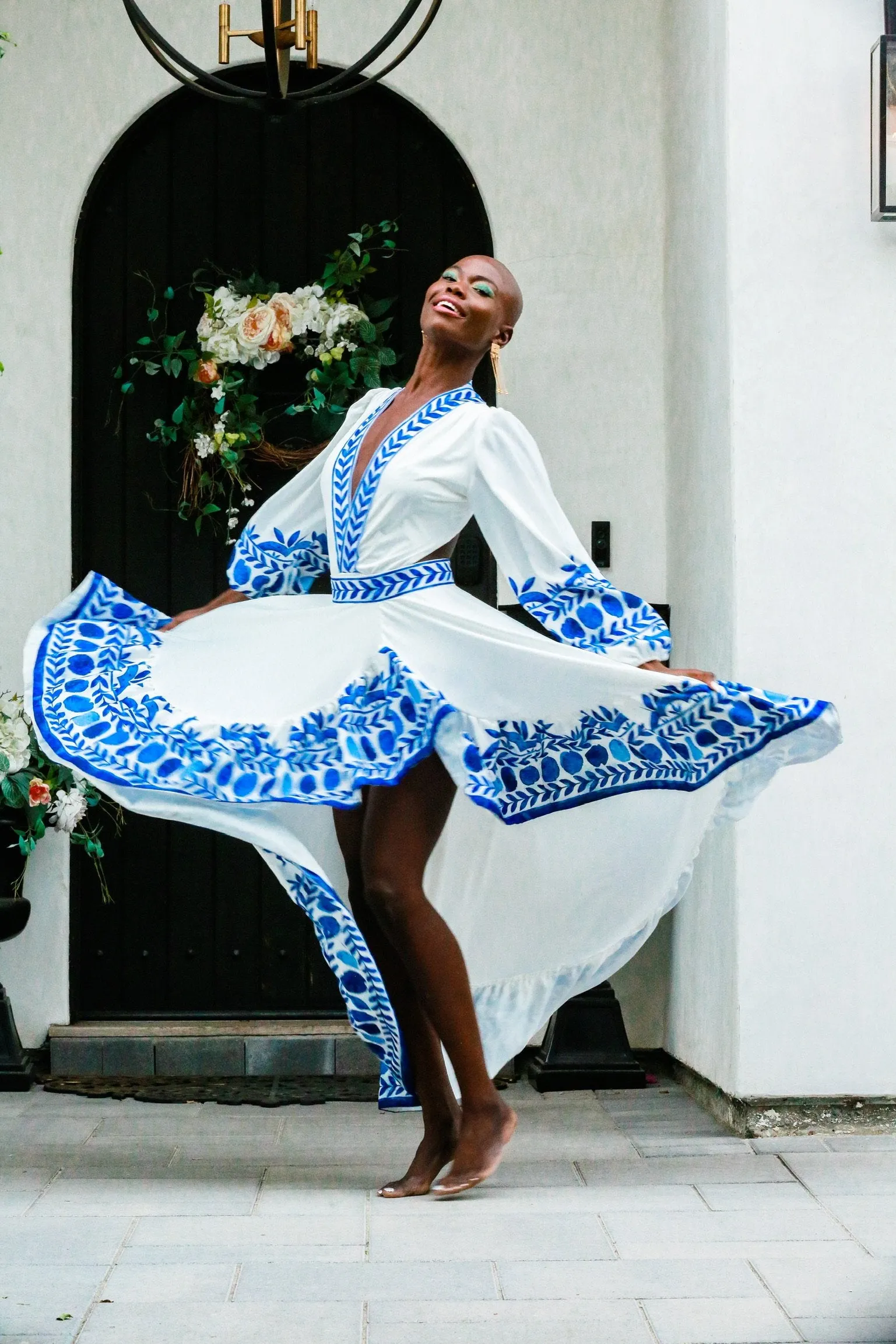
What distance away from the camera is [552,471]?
156 inches

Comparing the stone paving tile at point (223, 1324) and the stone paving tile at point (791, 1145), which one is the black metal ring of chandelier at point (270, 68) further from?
the stone paving tile at point (791, 1145)

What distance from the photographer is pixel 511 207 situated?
402cm

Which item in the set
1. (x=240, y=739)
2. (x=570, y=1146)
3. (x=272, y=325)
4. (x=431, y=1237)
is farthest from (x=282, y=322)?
(x=431, y=1237)

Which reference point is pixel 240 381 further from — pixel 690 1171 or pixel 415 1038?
pixel 690 1171

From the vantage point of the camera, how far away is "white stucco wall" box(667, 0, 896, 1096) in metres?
3.12

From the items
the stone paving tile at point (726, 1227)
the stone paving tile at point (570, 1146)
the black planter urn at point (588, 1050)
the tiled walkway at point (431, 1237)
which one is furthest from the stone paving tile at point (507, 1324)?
the black planter urn at point (588, 1050)

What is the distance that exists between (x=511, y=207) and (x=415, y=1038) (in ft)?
7.70

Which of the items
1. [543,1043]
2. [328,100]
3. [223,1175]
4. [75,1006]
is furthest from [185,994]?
[328,100]

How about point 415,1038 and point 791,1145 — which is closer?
point 415,1038

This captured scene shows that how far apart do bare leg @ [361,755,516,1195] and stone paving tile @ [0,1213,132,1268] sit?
566 millimetres

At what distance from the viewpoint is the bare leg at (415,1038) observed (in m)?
2.65

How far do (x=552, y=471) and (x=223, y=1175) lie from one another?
6.67 feet

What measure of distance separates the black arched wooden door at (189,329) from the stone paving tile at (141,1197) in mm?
1320

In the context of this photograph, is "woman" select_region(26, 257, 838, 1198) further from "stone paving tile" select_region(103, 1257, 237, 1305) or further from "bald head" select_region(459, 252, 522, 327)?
"stone paving tile" select_region(103, 1257, 237, 1305)
